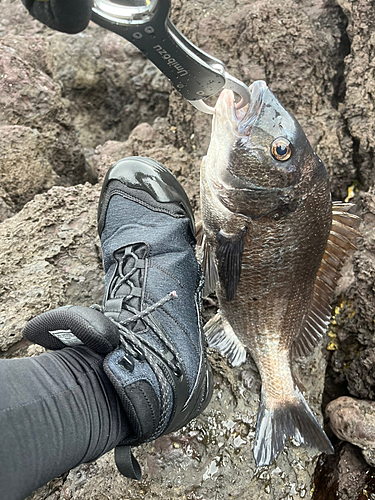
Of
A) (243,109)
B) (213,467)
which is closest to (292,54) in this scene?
(243,109)

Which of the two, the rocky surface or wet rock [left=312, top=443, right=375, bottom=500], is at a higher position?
the rocky surface

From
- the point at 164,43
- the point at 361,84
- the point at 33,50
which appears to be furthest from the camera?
the point at 33,50

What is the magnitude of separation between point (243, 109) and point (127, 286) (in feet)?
3.15

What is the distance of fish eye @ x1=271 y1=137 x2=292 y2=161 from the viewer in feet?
5.52

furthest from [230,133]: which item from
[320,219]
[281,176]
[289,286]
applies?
[289,286]

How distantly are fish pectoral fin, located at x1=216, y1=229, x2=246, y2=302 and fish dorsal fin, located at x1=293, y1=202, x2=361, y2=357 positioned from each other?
1.42 feet

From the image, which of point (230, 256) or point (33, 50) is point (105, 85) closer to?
point (33, 50)

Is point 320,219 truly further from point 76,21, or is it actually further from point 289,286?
point 76,21

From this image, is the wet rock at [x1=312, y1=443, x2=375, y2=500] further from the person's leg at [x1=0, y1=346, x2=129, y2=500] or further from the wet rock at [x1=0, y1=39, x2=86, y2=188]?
the wet rock at [x1=0, y1=39, x2=86, y2=188]

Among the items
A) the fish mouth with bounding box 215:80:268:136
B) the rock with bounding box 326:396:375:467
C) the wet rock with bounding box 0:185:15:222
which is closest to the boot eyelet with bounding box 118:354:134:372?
the fish mouth with bounding box 215:80:268:136

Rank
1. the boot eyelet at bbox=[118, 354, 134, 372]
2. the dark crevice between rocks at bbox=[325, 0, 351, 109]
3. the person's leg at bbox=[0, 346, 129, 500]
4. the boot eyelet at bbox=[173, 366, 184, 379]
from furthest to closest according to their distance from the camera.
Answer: the dark crevice between rocks at bbox=[325, 0, 351, 109] < the boot eyelet at bbox=[173, 366, 184, 379] < the boot eyelet at bbox=[118, 354, 134, 372] < the person's leg at bbox=[0, 346, 129, 500]

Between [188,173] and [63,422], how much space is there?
180cm

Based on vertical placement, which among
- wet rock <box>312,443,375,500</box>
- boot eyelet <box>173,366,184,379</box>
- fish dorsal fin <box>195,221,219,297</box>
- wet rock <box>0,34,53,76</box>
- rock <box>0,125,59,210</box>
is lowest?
wet rock <box>312,443,375,500</box>

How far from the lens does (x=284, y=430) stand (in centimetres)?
180
